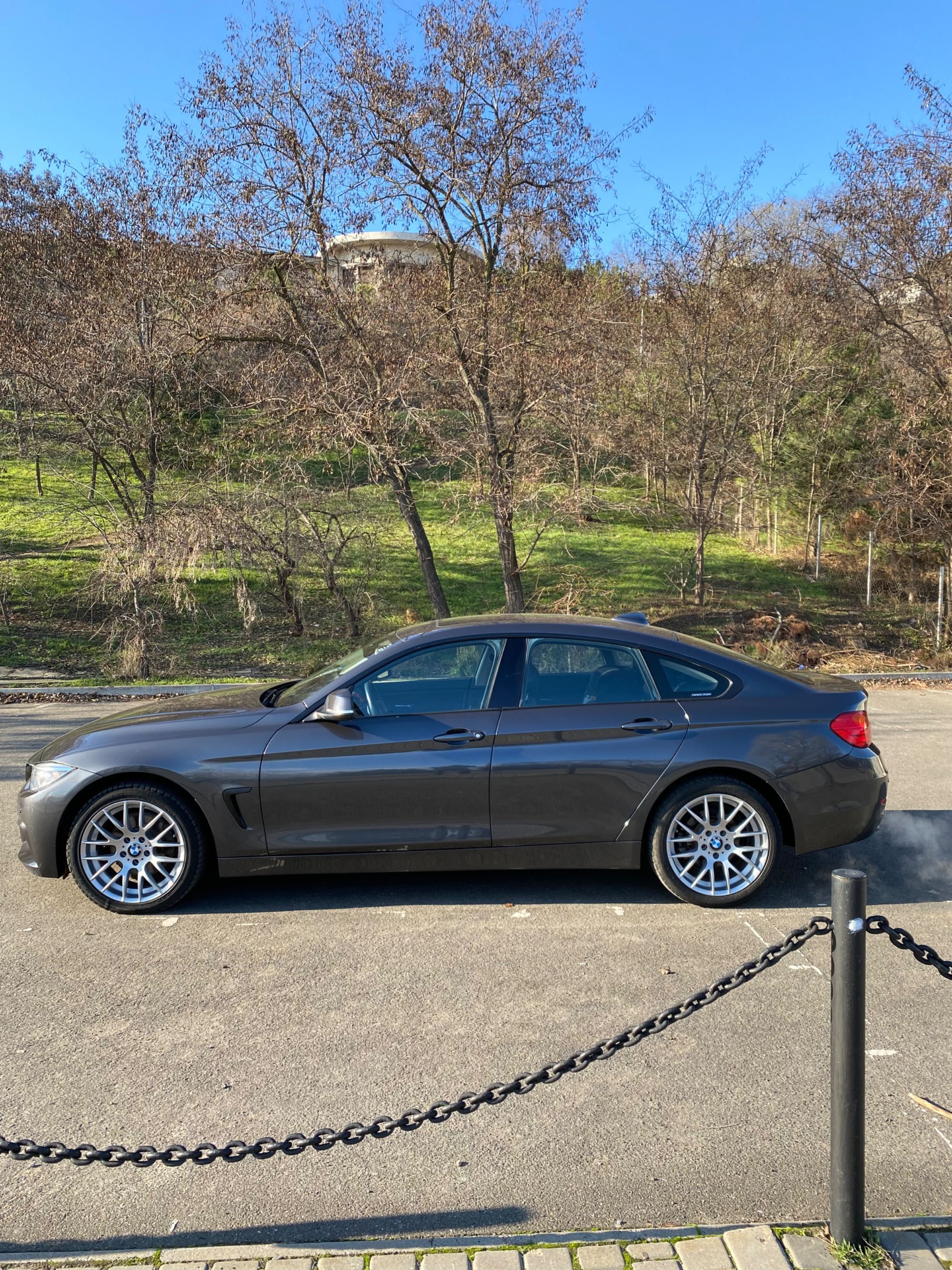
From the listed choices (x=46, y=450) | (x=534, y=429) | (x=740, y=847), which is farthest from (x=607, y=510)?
(x=740, y=847)

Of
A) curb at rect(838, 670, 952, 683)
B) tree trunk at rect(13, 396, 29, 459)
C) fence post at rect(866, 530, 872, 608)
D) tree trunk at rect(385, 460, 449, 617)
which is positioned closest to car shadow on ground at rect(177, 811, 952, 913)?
curb at rect(838, 670, 952, 683)

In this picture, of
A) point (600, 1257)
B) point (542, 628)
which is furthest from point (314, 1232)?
point (542, 628)

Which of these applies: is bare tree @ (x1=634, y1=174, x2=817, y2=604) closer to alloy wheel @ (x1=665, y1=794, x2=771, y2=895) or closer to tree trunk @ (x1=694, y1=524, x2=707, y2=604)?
tree trunk @ (x1=694, y1=524, x2=707, y2=604)

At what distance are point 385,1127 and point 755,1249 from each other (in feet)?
3.30

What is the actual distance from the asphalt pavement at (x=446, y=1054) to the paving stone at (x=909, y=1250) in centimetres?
17

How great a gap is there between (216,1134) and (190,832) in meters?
1.99

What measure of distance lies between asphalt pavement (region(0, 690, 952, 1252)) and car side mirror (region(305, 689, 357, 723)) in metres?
0.96

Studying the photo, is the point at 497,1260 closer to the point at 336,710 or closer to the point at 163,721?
the point at 336,710

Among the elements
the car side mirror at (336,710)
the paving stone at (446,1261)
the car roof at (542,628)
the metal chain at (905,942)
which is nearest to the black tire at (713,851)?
the car roof at (542,628)

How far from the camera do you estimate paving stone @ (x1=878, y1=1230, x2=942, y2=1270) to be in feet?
8.30

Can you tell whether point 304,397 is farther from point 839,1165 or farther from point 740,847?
point 839,1165

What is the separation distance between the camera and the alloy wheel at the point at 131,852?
500cm

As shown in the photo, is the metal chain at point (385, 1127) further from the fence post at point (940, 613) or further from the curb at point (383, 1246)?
the fence post at point (940, 613)

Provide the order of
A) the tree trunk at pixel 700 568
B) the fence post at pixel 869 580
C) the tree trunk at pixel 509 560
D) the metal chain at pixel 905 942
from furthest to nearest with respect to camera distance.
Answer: the fence post at pixel 869 580, the tree trunk at pixel 700 568, the tree trunk at pixel 509 560, the metal chain at pixel 905 942
